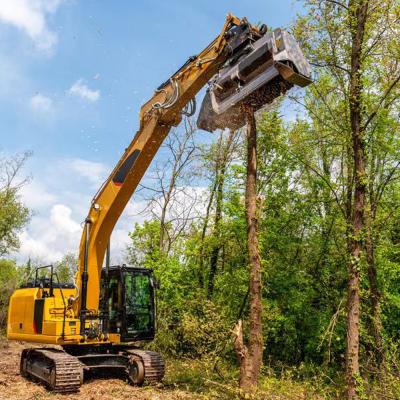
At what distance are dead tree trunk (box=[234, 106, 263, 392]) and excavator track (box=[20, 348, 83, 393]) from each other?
10.6 feet

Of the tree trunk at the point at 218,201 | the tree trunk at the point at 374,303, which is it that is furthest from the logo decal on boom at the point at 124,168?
the tree trunk at the point at 218,201

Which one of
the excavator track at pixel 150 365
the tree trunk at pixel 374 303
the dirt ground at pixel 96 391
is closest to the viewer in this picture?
the dirt ground at pixel 96 391

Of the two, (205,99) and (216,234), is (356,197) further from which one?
(216,234)

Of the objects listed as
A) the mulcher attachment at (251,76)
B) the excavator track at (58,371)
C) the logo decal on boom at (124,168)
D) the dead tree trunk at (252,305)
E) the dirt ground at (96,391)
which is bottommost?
the dirt ground at (96,391)

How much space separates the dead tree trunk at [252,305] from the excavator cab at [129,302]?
2996 millimetres

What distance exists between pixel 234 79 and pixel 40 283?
261 inches

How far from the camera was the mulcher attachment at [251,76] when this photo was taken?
6.59 metres

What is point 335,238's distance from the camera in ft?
Result: 53.0

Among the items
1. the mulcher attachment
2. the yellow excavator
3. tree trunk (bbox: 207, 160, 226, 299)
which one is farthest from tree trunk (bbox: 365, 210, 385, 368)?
tree trunk (bbox: 207, 160, 226, 299)

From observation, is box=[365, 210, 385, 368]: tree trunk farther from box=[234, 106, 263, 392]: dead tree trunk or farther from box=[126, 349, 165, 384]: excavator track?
box=[126, 349, 165, 384]: excavator track

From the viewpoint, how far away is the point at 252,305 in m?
8.27

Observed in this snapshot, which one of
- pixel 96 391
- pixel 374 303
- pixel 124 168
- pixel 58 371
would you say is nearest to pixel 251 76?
pixel 124 168

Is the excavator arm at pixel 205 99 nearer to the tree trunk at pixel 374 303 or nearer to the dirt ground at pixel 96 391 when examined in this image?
the dirt ground at pixel 96 391

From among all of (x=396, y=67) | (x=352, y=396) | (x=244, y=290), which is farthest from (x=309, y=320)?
(x=396, y=67)
